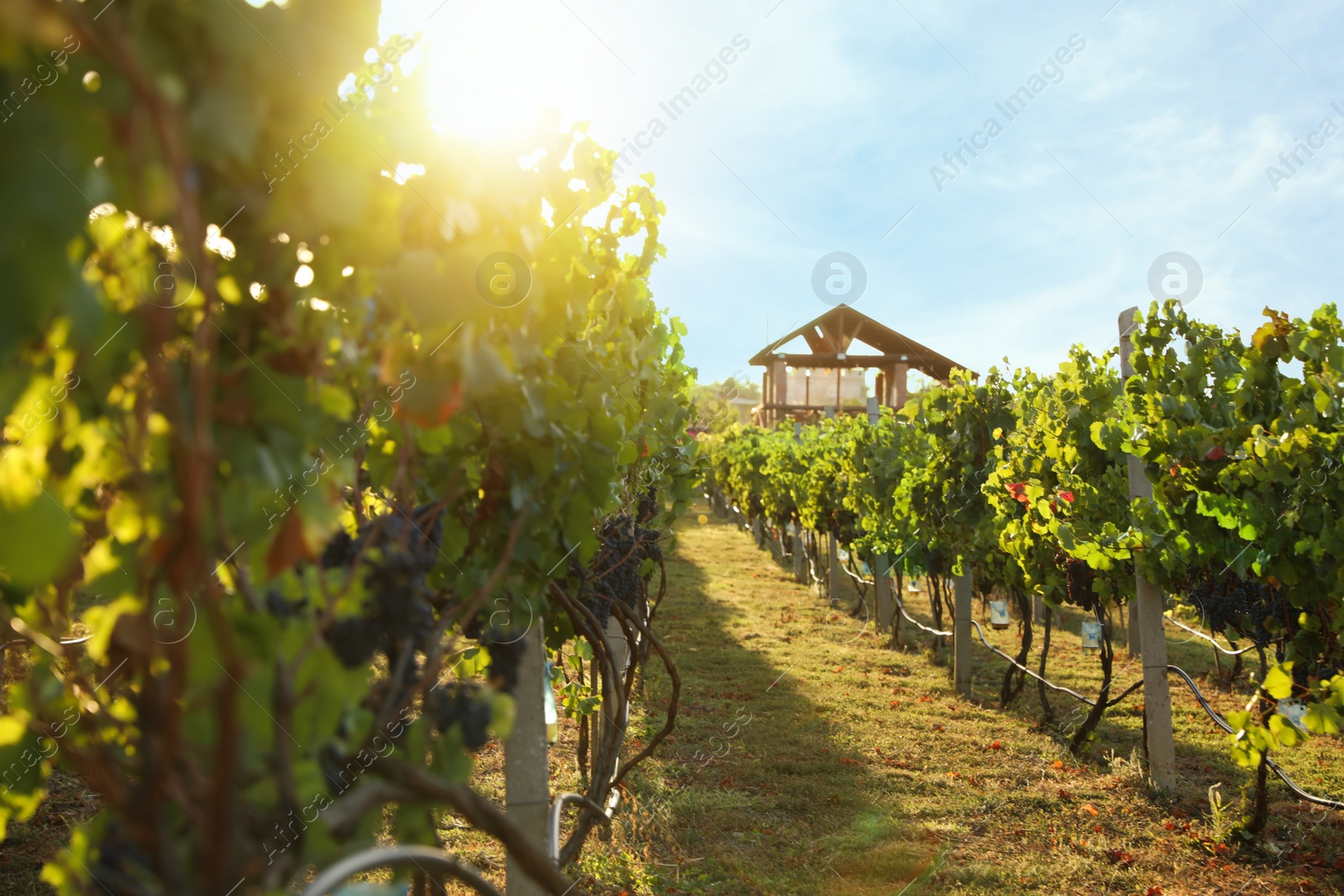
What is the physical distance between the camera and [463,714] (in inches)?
48.1

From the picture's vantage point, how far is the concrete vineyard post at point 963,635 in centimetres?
839

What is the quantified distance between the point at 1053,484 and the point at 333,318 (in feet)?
22.0

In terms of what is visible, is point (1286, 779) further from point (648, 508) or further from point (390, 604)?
point (390, 604)

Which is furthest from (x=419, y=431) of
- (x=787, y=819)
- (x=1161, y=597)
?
(x=1161, y=597)

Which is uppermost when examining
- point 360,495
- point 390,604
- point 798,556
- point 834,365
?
point 834,365

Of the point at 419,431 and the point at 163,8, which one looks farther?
the point at 419,431

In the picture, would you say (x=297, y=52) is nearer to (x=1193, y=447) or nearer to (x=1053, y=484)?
(x=1193, y=447)

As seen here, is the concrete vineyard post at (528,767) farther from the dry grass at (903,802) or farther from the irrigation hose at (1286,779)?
the irrigation hose at (1286,779)

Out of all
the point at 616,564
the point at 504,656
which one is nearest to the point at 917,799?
the point at 616,564

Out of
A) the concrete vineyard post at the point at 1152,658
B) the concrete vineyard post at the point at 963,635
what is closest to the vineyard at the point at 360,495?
the concrete vineyard post at the point at 1152,658

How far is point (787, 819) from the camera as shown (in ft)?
17.1

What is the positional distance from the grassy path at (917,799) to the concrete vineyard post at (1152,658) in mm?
215

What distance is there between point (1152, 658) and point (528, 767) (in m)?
5.00

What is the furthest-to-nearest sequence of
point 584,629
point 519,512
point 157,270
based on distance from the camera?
point 584,629 → point 519,512 → point 157,270
